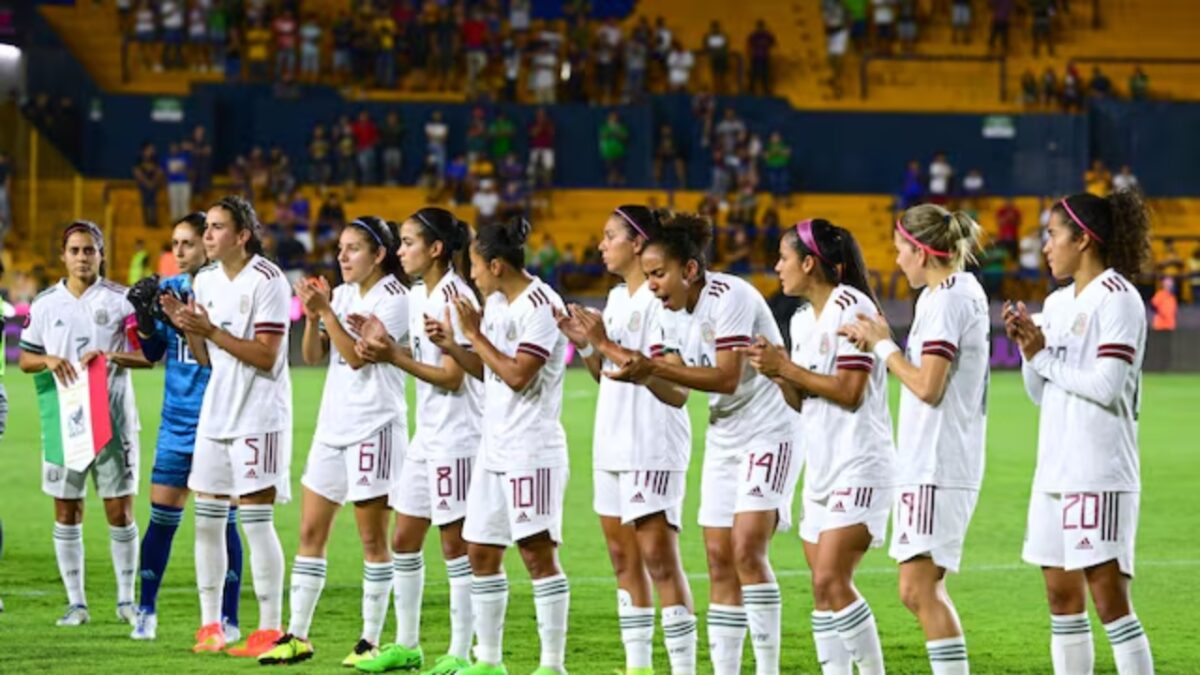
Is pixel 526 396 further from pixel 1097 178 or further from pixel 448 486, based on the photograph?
pixel 1097 178

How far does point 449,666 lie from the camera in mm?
8867

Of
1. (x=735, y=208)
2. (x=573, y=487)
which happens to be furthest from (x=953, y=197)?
(x=573, y=487)

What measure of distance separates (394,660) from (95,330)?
284 cm

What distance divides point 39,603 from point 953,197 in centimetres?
2958

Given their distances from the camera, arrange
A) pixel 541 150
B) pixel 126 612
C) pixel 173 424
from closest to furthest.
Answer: pixel 173 424, pixel 126 612, pixel 541 150

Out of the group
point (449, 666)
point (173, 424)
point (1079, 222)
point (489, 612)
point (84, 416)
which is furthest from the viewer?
point (84, 416)

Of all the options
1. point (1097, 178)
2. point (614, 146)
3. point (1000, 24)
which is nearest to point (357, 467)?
point (614, 146)

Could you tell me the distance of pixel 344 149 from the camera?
37.0m

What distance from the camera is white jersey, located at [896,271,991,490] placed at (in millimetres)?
7273

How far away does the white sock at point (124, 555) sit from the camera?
10.7m

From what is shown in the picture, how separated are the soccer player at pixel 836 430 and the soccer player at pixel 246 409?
294cm

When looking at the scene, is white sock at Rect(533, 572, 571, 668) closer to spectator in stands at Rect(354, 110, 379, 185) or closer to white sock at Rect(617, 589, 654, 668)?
white sock at Rect(617, 589, 654, 668)

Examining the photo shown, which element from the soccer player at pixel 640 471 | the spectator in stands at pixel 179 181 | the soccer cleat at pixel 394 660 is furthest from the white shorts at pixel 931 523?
the spectator in stands at pixel 179 181

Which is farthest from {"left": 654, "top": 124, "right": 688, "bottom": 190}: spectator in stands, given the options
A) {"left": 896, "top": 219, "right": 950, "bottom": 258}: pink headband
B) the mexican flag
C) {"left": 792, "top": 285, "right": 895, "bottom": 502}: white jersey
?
{"left": 896, "top": 219, "right": 950, "bottom": 258}: pink headband
